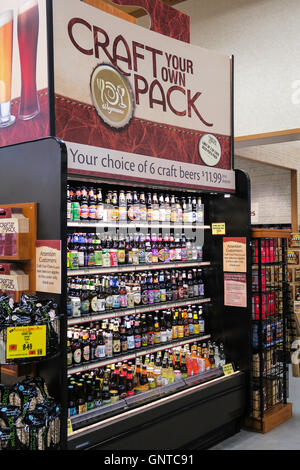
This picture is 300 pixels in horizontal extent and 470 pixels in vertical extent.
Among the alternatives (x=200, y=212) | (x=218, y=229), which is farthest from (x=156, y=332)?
(x=200, y=212)

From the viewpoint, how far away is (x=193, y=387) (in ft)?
13.8

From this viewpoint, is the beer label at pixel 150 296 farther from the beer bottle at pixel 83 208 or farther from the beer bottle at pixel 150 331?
the beer bottle at pixel 83 208

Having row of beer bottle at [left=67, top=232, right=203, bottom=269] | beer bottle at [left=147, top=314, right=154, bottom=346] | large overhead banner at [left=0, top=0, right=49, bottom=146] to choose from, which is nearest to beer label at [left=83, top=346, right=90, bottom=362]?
row of beer bottle at [left=67, top=232, right=203, bottom=269]

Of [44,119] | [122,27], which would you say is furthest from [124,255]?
[122,27]

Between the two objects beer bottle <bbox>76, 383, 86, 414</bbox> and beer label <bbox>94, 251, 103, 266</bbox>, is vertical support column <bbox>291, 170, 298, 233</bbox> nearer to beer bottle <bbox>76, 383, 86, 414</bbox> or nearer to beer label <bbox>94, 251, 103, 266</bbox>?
beer label <bbox>94, 251, 103, 266</bbox>

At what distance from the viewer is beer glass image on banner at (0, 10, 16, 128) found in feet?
11.5

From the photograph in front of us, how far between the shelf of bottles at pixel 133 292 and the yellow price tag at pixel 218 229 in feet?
0.35

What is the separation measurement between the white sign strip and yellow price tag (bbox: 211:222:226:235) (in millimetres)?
378

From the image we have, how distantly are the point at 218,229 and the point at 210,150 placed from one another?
82 centimetres

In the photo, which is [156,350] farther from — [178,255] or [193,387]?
[178,255]

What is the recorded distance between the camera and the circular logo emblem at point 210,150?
15.1 feet

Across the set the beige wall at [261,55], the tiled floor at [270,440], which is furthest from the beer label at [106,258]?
the beige wall at [261,55]

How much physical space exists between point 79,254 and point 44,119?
111 centimetres

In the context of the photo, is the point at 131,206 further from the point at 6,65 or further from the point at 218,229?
the point at 6,65
